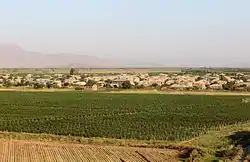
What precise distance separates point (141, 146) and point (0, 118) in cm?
1854

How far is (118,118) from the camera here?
1652 inches

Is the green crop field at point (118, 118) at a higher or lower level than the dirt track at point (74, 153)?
lower

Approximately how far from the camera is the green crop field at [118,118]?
109 ft

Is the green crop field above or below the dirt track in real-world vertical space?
below

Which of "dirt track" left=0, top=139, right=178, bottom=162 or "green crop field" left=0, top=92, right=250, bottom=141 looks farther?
"green crop field" left=0, top=92, right=250, bottom=141

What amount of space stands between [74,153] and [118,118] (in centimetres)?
1847

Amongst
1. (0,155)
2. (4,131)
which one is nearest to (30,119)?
(4,131)

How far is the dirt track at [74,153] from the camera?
21.9 metres

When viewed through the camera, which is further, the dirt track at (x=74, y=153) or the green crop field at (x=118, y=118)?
the green crop field at (x=118, y=118)

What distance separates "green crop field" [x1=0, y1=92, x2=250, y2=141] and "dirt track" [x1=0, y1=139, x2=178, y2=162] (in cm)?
539

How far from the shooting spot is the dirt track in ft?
72.0

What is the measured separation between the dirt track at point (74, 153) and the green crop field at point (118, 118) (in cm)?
539

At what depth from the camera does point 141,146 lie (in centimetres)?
2712

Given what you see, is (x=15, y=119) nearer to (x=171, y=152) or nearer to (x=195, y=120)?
(x=195, y=120)
